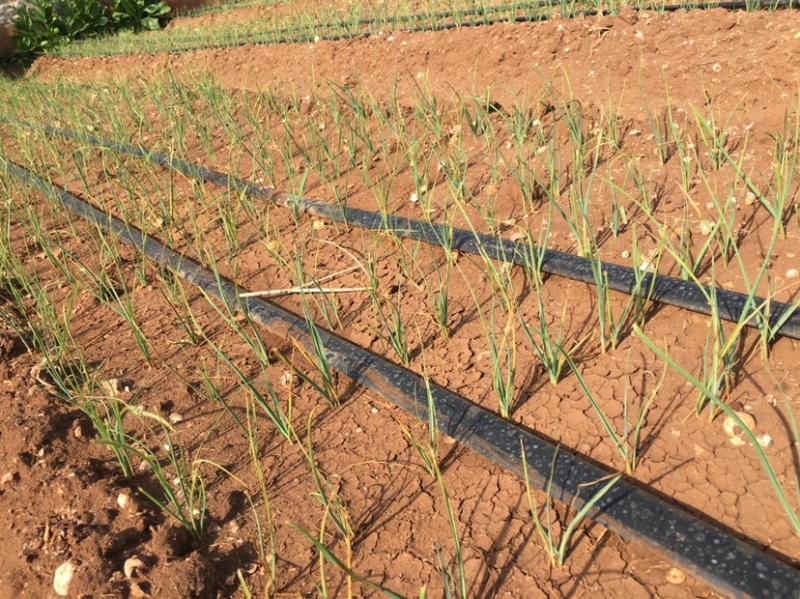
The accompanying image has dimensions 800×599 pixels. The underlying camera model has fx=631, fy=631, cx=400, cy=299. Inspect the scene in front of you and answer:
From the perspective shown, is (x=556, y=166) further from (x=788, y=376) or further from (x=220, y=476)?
(x=220, y=476)

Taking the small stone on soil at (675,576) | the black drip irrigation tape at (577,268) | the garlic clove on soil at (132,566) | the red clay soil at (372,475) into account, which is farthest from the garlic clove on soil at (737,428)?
the garlic clove on soil at (132,566)

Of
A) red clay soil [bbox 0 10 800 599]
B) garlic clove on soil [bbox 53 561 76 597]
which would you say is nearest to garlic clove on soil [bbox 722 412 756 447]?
red clay soil [bbox 0 10 800 599]

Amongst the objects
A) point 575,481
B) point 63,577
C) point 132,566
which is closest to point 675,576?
point 575,481

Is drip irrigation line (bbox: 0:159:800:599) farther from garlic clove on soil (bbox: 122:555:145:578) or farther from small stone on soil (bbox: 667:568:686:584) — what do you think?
garlic clove on soil (bbox: 122:555:145:578)

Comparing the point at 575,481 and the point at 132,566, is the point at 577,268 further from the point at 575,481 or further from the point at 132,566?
the point at 132,566

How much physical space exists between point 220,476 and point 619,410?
1.00m

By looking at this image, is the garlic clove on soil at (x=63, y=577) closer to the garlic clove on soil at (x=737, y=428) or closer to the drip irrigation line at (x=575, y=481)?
the drip irrigation line at (x=575, y=481)

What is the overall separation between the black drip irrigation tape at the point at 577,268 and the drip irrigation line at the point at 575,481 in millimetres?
408

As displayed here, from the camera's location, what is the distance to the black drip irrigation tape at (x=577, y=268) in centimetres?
154

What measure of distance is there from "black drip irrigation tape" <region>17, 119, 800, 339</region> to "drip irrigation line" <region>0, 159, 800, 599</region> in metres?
0.41

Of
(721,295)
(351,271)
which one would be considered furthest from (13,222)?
(721,295)

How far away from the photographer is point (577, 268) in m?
1.93

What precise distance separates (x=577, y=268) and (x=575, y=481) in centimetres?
80

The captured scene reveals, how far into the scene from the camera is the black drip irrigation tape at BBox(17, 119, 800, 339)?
5.04 ft
